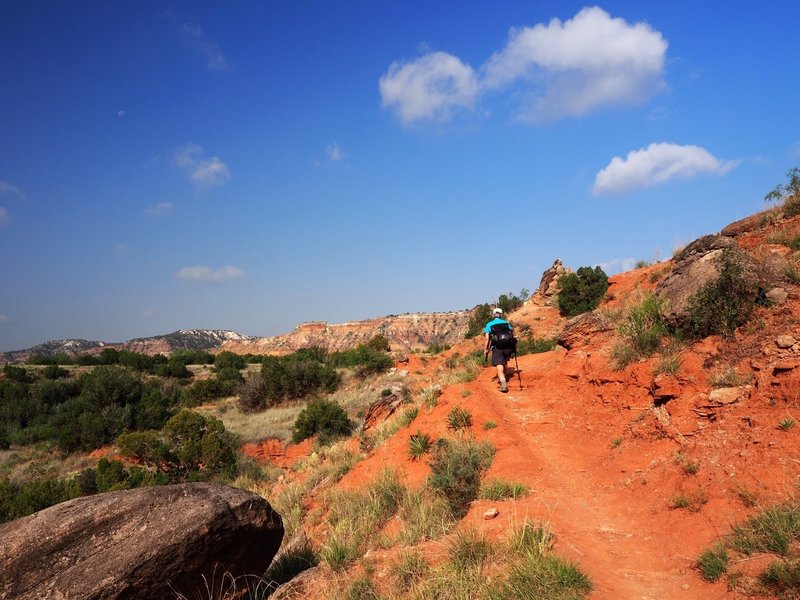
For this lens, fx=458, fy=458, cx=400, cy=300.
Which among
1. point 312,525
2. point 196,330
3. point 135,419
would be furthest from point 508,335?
point 196,330

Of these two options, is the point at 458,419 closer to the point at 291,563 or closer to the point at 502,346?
the point at 502,346

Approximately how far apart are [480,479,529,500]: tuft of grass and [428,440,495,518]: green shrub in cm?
23

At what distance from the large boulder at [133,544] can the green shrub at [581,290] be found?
70.1 feet

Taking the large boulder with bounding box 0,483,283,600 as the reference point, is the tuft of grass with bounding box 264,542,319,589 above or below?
below

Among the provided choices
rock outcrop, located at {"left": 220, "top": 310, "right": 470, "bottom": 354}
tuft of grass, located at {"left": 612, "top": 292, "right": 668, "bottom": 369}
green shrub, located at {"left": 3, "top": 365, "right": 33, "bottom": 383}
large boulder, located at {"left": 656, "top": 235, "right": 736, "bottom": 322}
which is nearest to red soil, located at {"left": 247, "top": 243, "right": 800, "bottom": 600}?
tuft of grass, located at {"left": 612, "top": 292, "right": 668, "bottom": 369}

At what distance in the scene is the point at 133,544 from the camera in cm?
459

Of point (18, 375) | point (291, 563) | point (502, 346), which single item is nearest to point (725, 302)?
point (502, 346)

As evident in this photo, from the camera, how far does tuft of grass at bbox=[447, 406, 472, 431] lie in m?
9.86

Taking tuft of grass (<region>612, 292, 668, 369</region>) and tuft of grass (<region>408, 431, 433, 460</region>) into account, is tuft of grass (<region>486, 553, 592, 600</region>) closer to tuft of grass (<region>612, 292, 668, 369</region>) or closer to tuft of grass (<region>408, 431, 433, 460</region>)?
tuft of grass (<region>408, 431, 433, 460</region>)

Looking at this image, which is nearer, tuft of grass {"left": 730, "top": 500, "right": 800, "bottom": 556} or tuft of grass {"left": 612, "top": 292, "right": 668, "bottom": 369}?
tuft of grass {"left": 730, "top": 500, "right": 800, "bottom": 556}

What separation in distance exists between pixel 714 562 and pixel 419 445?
6.12 meters

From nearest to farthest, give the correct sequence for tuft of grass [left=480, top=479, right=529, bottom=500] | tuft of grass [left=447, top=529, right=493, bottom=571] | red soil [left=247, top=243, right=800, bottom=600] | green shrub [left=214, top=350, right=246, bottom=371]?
tuft of grass [left=447, top=529, right=493, bottom=571] → red soil [left=247, top=243, right=800, bottom=600] → tuft of grass [left=480, top=479, right=529, bottom=500] → green shrub [left=214, top=350, right=246, bottom=371]

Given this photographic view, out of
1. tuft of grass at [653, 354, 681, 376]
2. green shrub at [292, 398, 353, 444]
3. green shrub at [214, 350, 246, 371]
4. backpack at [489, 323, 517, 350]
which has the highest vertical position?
backpack at [489, 323, 517, 350]


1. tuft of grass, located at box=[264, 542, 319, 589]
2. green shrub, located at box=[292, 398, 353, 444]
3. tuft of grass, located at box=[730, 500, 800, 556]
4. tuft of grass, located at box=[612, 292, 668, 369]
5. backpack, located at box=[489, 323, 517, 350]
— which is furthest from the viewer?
green shrub, located at box=[292, 398, 353, 444]
